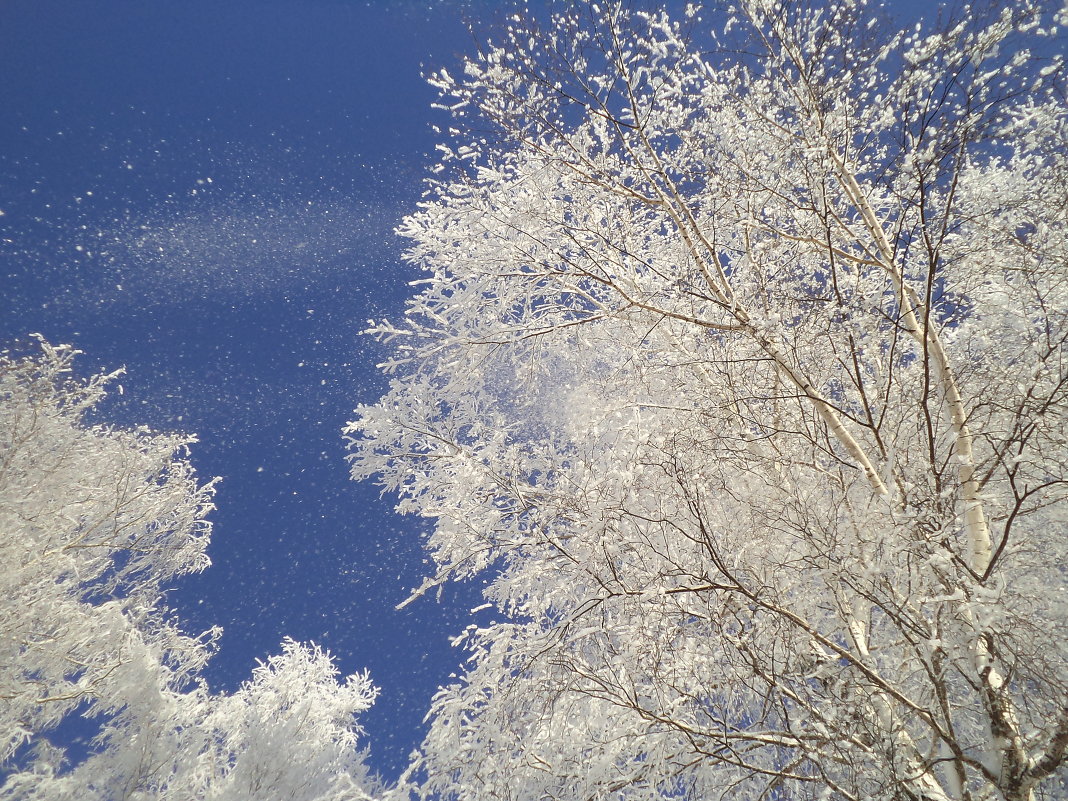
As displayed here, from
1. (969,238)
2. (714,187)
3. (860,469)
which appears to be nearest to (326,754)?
(860,469)

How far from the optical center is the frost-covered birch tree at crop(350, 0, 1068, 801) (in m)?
2.49

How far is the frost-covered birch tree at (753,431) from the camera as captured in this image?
2.49 metres

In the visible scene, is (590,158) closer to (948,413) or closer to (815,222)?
(815,222)

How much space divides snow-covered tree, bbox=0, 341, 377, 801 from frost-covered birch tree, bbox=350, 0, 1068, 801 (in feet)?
19.6

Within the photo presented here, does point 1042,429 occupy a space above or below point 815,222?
below

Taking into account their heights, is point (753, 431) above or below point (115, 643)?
above

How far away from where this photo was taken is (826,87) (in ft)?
10.3

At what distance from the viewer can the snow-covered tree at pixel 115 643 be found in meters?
6.84

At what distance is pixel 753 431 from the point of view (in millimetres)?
3811

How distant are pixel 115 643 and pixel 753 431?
9132 millimetres

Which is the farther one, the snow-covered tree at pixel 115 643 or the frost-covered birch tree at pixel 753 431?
the snow-covered tree at pixel 115 643

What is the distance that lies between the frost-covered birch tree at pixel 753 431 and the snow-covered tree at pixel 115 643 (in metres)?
5.98

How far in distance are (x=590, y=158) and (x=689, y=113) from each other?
761 mm

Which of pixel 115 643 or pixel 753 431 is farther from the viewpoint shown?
pixel 115 643
